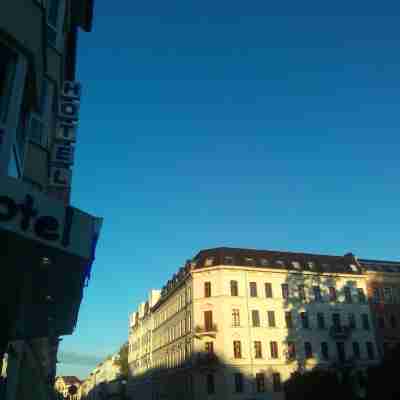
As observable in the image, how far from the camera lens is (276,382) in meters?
46.5

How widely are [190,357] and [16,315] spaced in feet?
141

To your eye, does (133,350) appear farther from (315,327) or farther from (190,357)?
(315,327)

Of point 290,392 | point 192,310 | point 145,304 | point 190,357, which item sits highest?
point 145,304

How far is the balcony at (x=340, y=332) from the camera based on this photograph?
49.9 meters

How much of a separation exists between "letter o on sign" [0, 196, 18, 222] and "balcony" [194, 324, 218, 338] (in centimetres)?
4487

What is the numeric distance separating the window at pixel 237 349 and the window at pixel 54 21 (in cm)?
4122

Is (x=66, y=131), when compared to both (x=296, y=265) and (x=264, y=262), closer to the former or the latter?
(x=264, y=262)

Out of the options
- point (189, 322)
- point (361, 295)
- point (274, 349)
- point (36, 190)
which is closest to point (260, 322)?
point (274, 349)

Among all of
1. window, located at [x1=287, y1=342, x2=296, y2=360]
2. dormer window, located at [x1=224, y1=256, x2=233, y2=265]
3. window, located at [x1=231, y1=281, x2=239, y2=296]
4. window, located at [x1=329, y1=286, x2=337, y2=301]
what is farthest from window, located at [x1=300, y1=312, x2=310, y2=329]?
dormer window, located at [x1=224, y1=256, x2=233, y2=265]

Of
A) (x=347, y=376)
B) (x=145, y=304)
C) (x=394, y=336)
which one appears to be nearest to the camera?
(x=347, y=376)

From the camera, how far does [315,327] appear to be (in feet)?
166

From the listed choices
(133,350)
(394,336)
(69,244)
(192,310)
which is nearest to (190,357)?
(192,310)

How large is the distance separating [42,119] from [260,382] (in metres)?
42.2

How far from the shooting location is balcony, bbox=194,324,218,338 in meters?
47.2
